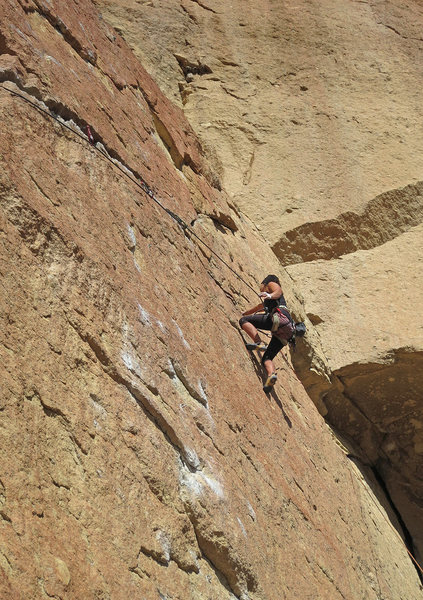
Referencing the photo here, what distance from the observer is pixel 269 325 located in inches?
265

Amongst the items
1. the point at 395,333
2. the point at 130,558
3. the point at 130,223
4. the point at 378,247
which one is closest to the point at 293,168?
the point at 378,247

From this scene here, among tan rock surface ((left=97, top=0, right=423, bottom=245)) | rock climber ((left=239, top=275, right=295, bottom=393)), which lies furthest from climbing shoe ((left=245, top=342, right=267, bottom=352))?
tan rock surface ((left=97, top=0, right=423, bottom=245))

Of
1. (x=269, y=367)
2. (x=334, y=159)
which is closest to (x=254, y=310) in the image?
(x=269, y=367)

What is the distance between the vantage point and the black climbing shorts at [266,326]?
21.8 feet

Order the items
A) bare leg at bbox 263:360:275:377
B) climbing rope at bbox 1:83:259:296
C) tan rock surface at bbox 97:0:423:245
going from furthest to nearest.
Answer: tan rock surface at bbox 97:0:423:245, bare leg at bbox 263:360:275:377, climbing rope at bbox 1:83:259:296

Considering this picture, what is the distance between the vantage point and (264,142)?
10.9 meters

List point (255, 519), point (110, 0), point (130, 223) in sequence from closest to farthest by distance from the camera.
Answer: point (255, 519) → point (130, 223) → point (110, 0)

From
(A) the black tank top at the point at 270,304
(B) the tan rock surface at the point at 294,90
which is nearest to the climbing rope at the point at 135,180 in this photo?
(A) the black tank top at the point at 270,304

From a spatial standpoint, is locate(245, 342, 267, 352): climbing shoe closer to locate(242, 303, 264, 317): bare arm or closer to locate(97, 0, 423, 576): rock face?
locate(242, 303, 264, 317): bare arm

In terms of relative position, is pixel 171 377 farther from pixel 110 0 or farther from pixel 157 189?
pixel 110 0

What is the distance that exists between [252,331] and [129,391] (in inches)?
105

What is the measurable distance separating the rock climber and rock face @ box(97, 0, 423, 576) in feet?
4.99

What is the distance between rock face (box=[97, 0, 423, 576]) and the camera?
9.02 m

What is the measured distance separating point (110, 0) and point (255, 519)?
378 inches
